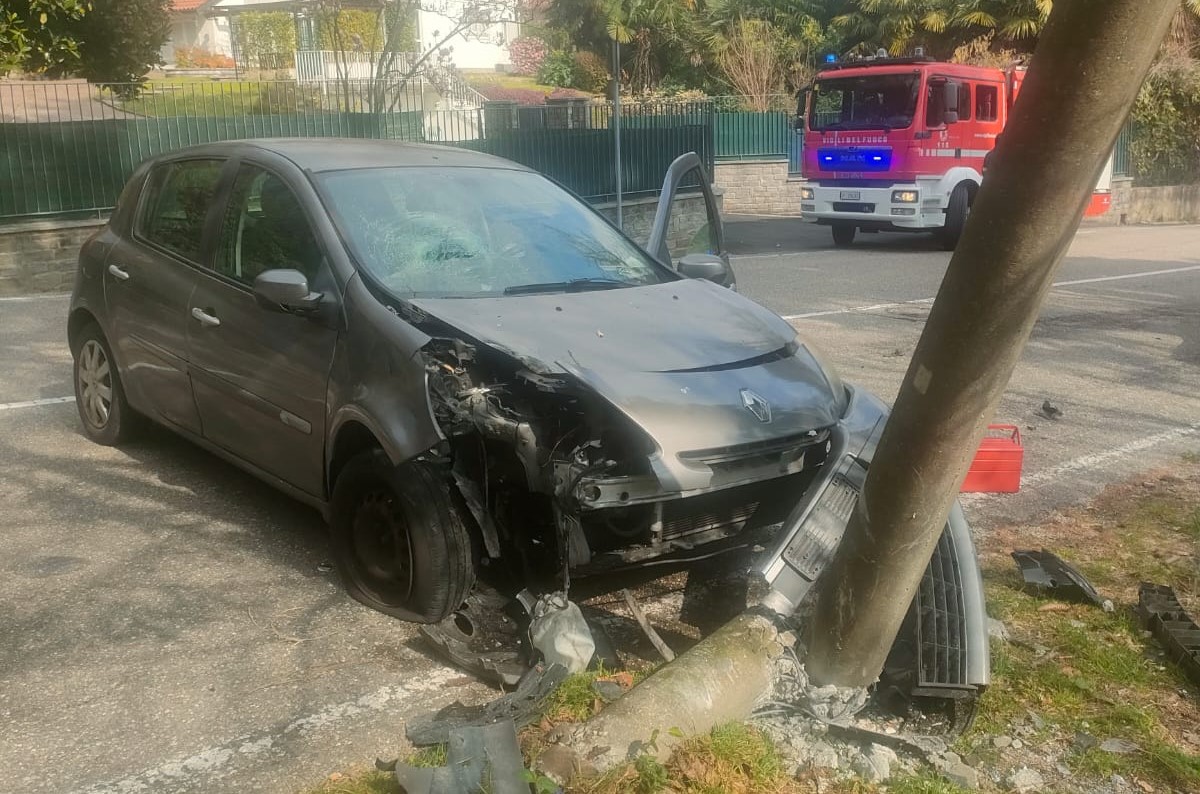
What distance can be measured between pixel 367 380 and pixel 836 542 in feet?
5.51

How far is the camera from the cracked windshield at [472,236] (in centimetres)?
458

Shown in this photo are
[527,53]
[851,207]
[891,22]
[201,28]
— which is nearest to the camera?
[851,207]

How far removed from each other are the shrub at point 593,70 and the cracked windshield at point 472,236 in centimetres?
3935

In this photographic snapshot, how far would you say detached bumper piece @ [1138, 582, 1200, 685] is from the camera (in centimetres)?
392

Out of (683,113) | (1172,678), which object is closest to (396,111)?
(683,113)

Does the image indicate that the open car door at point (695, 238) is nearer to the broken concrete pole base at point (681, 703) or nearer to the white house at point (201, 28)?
the broken concrete pole base at point (681, 703)

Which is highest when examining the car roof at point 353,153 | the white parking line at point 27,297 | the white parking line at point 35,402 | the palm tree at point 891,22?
the palm tree at point 891,22

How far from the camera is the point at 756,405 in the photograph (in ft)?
13.0

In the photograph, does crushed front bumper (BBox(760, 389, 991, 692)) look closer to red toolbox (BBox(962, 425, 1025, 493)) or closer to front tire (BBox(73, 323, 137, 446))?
red toolbox (BBox(962, 425, 1025, 493))

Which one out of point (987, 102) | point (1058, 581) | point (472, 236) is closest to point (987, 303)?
point (1058, 581)

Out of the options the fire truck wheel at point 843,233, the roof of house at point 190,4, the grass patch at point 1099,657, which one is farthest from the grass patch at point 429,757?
the roof of house at point 190,4

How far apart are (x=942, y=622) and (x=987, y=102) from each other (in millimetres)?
17176

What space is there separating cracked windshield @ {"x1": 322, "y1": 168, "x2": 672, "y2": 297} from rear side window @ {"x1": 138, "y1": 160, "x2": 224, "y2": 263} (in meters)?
0.83

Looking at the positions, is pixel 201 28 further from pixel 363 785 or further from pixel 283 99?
pixel 363 785
